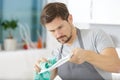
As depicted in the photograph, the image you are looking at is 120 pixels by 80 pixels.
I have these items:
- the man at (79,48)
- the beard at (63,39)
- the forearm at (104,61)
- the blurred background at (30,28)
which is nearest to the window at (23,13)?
the blurred background at (30,28)

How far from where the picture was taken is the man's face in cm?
138

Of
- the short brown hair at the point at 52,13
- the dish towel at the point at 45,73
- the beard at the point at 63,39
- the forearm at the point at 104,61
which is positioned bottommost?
the dish towel at the point at 45,73

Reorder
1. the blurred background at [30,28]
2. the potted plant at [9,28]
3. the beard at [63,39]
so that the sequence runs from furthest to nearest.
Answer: the potted plant at [9,28] → the blurred background at [30,28] → the beard at [63,39]

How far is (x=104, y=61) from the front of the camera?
4.33 ft

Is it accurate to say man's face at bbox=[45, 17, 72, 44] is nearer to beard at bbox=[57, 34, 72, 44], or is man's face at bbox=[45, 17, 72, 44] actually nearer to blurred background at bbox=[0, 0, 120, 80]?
beard at bbox=[57, 34, 72, 44]

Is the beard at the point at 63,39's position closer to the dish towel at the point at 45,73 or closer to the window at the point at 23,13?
the dish towel at the point at 45,73

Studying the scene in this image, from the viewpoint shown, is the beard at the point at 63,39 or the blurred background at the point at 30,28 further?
the blurred background at the point at 30,28

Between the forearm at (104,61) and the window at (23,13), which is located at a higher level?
the window at (23,13)

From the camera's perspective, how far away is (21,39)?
2711 millimetres

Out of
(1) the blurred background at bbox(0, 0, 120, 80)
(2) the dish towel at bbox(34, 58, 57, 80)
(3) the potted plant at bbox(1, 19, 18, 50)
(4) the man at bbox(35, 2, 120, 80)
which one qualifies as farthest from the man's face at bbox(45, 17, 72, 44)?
(3) the potted plant at bbox(1, 19, 18, 50)

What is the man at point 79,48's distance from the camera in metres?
1.31

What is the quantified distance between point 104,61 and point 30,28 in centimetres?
156

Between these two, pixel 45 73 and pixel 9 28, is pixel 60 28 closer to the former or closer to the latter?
pixel 45 73

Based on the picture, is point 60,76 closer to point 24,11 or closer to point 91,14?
point 91,14
